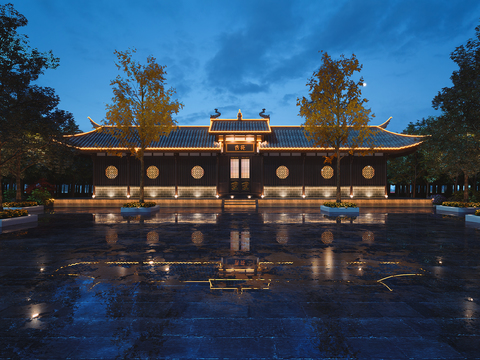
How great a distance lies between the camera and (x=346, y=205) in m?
13.7

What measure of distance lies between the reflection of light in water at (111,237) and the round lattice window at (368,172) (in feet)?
62.0

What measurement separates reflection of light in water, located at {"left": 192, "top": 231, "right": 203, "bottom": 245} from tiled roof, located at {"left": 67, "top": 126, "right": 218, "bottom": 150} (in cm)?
1202

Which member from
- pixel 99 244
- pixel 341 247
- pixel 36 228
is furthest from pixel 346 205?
pixel 36 228

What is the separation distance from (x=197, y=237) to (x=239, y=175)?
13.6 meters

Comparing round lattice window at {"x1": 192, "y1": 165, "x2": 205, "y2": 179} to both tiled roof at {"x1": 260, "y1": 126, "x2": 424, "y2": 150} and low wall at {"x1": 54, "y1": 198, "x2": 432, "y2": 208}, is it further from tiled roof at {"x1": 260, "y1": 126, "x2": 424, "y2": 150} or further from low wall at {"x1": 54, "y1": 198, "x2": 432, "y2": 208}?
tiled roof at {"x1": 260, "y1": 126, "x2": 424, "y2": 150}

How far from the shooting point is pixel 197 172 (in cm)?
2017

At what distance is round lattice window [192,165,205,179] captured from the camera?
2016 cm

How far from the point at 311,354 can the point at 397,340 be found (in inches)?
36.2

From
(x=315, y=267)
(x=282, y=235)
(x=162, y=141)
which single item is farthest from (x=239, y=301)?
(x=162, y=141)

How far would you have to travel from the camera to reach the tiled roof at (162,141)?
18922 mm

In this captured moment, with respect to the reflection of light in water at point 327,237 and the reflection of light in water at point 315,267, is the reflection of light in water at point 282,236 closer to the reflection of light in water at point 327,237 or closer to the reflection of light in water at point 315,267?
the reflection of light in water at point 327,237

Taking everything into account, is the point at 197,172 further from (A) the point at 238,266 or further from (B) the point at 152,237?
(A) the point at 238,266

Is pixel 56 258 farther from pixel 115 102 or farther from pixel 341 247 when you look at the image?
pixel 115 102

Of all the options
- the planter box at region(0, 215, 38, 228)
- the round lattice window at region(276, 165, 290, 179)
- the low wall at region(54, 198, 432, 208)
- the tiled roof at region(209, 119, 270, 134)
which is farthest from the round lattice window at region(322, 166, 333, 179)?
the planter box at region(0, 215, 38, 228)
